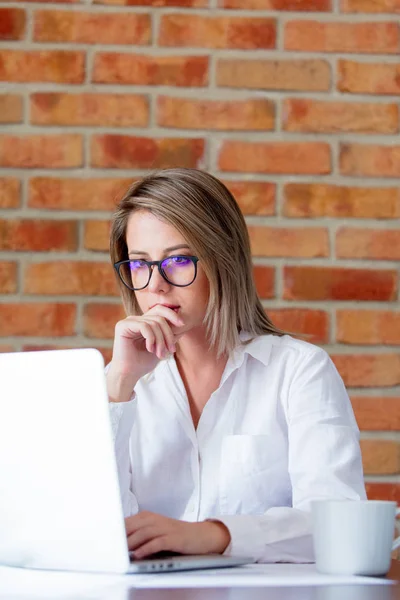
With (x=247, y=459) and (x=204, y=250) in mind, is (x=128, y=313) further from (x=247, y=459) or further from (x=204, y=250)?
(x=247, y=459)

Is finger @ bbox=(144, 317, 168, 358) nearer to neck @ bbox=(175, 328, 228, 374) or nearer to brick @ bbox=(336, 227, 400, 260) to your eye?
neck @ bbox=(175, 328, 228, 374)

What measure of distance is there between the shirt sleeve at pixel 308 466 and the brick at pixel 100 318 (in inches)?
24.2

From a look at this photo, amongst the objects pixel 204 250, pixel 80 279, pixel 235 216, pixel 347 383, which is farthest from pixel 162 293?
pixel 347 383

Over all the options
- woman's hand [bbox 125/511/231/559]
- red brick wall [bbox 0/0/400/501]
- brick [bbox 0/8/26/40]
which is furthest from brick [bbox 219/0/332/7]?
woman's hand [bbox 125/511/231/559]

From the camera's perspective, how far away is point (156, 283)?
5.32 ft

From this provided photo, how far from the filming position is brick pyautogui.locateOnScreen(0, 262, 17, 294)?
212 cm

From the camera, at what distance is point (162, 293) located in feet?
5.38

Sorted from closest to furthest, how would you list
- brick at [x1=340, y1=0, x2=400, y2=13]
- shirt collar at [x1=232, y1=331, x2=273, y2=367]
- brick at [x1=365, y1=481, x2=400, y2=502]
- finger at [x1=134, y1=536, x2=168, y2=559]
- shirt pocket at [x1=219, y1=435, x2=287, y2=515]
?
finger at [x1=134, y1=536, x2=168, y2=559] → shirt pocket at [x1=219, y1=435, x2=287, y2=515] → shirt collar at [x1=232, y1=331, x2=273, y2=367] → brick at [x1=365, y1=481, x2=400, y2=502] → brick at [x1=340, y1=0, x2=400, y2=13]

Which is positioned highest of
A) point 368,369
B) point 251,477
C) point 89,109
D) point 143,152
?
point 89,109

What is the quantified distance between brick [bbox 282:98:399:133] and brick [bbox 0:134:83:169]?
512 mm

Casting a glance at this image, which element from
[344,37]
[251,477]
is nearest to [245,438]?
[251,477]

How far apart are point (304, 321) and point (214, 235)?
502 millimetres

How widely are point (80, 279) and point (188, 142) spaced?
0.42 m

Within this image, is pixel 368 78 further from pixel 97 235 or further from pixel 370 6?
pixel 97 235
